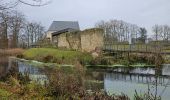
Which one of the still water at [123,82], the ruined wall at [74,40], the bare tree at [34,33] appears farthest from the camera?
the bare tree at [34,33]

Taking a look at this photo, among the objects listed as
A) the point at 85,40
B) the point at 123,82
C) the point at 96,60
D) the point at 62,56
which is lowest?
the point at 123,82

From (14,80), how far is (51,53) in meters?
24.2

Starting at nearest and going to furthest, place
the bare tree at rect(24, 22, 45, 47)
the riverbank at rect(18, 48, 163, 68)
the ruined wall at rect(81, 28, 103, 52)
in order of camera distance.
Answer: the riverbank at rect(18, 48, 163, 68) < the ruined wall at rect(81, 28, 103, 52) < the bare tree at rect(24, 22, 45, 47)

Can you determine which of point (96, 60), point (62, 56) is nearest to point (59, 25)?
point (62, 56)

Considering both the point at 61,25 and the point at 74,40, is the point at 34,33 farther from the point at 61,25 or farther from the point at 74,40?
the point at 74,40

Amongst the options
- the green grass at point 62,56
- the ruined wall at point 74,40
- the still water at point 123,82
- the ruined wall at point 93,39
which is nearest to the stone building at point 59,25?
the ruined wall at point 74,40

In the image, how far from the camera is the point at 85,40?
3847 centimetres

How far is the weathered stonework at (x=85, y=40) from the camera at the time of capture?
37.0 metres

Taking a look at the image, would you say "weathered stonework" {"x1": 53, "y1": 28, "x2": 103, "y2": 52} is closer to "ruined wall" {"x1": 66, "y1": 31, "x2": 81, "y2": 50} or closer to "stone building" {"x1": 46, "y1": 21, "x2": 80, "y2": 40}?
"ruined wall" {"x1": 66, "y1": 31, "x2": 81, "y2": 50}

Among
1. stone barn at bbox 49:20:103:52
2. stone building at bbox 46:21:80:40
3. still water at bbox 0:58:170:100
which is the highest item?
stone building at bbox 46:21:80:40

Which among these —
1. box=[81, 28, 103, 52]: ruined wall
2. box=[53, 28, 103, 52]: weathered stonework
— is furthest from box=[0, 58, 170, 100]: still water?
box=[53, 28, 103, 52]: weathered stonework

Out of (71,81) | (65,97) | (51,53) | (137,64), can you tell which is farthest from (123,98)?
(51,53)

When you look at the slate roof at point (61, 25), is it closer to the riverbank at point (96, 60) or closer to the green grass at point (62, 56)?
the green grass at point (62, 56)

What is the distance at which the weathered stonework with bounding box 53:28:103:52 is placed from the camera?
37.0m
